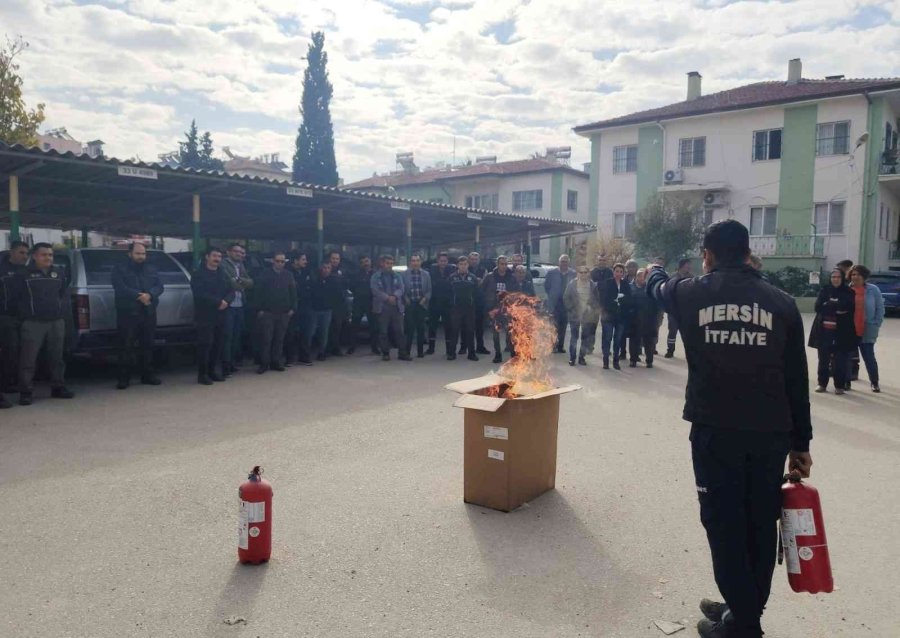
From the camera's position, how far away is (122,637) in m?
3.16

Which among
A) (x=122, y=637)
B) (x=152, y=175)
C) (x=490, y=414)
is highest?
(x=152, y=175)

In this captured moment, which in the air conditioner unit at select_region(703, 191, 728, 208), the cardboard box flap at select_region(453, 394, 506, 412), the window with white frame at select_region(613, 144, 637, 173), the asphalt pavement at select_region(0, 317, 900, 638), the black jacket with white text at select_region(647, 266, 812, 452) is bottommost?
the asphalt pavement at select_region(0, 317, 900, 638)

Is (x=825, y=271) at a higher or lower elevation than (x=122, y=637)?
higher

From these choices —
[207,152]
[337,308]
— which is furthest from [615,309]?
[207,152]

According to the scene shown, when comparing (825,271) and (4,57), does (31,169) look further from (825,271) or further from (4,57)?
(825,271)

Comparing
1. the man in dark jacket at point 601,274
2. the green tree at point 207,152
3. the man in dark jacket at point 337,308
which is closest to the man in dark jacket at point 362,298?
the man in dark jacket at point 337,308

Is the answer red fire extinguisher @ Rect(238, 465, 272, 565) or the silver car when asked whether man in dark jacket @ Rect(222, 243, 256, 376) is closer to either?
the silver car

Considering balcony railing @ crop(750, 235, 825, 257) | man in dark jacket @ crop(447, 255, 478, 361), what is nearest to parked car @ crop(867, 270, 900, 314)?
balcony railing @ crop(750, 235, 825, 257)

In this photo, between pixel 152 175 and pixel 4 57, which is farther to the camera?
pixel 4 57

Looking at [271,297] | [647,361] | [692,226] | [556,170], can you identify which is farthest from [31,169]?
[556,170]

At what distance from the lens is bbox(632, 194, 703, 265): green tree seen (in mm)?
27672

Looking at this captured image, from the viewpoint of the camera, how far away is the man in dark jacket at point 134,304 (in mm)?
9117

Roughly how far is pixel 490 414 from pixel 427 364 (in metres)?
7.17

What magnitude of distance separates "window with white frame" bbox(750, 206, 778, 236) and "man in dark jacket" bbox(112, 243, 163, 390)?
88.3 feet
